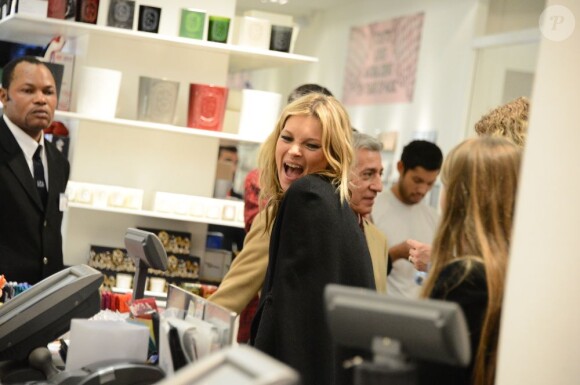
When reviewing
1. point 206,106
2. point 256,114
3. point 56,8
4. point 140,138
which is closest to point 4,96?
point 56,8

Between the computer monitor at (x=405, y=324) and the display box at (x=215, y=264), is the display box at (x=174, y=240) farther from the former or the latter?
the computer monitor at (x=405, y=324)

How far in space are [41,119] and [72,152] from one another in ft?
1.99

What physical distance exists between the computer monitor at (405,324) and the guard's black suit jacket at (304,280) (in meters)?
1.21

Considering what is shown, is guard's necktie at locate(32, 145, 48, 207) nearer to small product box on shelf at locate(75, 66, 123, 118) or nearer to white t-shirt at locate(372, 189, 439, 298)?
small product box on shelf at locate(75, 66, 123, 118)

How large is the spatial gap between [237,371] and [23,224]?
3196 mm

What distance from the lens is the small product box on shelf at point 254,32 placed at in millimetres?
5141

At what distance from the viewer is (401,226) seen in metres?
5.73

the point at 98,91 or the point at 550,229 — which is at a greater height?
the point at 98,91

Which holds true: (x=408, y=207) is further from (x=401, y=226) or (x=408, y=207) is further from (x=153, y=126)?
(x=153, y=126)


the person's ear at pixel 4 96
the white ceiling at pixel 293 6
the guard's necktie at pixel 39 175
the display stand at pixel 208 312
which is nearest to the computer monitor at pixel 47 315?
the display stand at pixel 208 312

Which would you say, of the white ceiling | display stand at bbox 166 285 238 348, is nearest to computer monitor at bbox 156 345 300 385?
display stand at bbox 166 285 238 348

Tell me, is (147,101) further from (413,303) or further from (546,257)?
(413,303)

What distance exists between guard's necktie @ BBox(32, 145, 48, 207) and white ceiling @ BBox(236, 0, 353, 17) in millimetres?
6643

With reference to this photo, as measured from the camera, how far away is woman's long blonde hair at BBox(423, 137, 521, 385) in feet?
6.64
